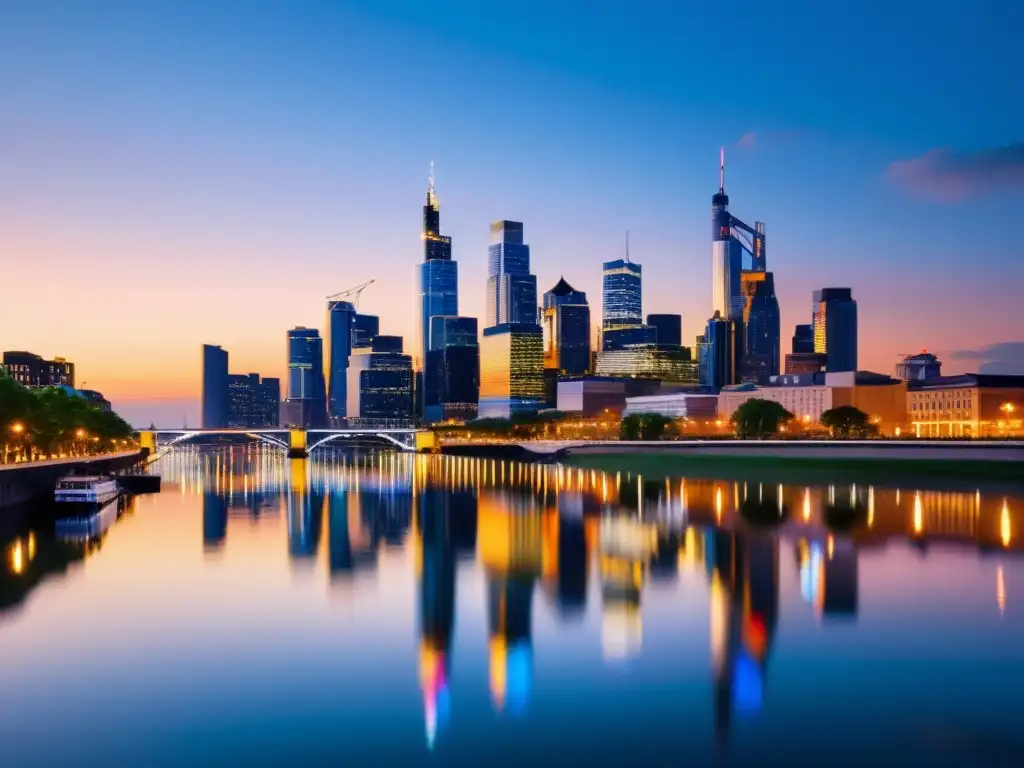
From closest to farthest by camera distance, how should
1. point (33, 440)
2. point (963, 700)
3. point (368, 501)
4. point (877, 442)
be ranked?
1. point (963, 700)
2. point (368, 501)
3. point (33, 440)
4. point (877, 442)

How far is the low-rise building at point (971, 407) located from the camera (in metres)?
158

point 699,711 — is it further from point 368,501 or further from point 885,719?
point 368,501

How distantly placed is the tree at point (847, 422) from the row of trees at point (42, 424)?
106 metres

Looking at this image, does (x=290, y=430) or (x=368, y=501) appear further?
(x=290, y=430)

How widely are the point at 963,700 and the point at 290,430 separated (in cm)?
17270

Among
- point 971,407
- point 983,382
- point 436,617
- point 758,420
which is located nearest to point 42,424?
point 436,617

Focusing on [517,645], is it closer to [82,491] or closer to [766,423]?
[82,491]

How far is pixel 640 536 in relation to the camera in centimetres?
4891

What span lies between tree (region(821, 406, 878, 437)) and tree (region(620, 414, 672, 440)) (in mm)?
26646

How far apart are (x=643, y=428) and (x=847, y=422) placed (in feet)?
106

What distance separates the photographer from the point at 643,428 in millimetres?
166375

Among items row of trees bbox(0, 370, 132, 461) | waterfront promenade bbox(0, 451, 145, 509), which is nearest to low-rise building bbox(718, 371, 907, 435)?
row of trees bbox(0, 370, 132, 461)

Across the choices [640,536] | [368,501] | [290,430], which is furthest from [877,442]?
[290,430]

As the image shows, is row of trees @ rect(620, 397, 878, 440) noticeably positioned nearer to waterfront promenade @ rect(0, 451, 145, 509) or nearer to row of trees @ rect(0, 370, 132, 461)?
row of trees @ rect(0, 370, 132, 461)
